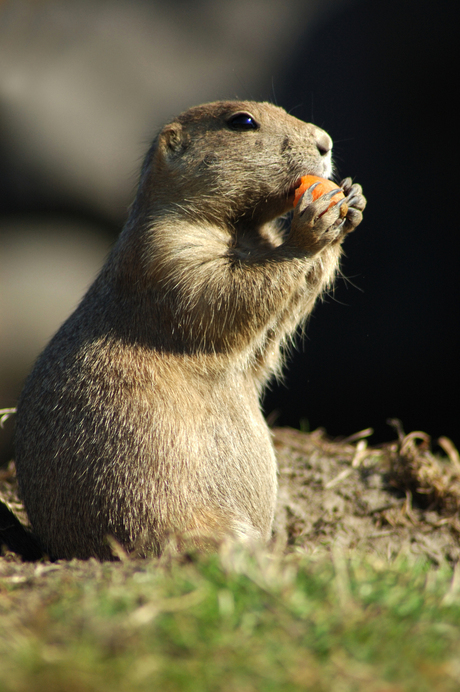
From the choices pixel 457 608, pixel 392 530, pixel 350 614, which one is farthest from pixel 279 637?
pixel 392 530

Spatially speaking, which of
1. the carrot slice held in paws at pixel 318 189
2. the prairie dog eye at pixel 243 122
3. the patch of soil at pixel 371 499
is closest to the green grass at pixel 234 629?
the carrot slice held in paws at pixel 318 189

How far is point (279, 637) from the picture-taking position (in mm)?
1452

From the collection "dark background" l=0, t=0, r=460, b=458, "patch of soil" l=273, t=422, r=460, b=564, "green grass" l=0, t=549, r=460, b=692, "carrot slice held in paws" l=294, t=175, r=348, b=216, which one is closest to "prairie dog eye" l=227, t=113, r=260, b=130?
"carrot slice held in paws" l=294, t=175, r=348, b=216

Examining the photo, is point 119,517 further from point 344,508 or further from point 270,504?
point 344,508

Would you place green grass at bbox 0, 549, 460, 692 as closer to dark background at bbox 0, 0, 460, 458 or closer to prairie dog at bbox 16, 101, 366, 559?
prairie dog at bbox 16, 101, 366, 559

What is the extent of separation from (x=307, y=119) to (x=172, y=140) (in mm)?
3666

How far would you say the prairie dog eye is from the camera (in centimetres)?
382

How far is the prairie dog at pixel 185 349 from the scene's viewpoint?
3105mm

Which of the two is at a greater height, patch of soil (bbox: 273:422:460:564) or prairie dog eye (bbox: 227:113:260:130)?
prairie dog eye (bbox: 227:113:260:130)

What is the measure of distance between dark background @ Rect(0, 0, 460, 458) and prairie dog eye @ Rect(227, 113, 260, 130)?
130 inches

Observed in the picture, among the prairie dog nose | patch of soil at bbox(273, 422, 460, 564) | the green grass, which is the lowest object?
patch of soil at bbox(273, 422, 460, 564)

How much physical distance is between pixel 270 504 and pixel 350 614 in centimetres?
209

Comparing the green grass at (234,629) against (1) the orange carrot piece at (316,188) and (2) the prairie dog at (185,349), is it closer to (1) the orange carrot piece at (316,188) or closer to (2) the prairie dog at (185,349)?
(2) the prairie dog at (185,349)

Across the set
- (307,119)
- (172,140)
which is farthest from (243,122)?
(307,119)
